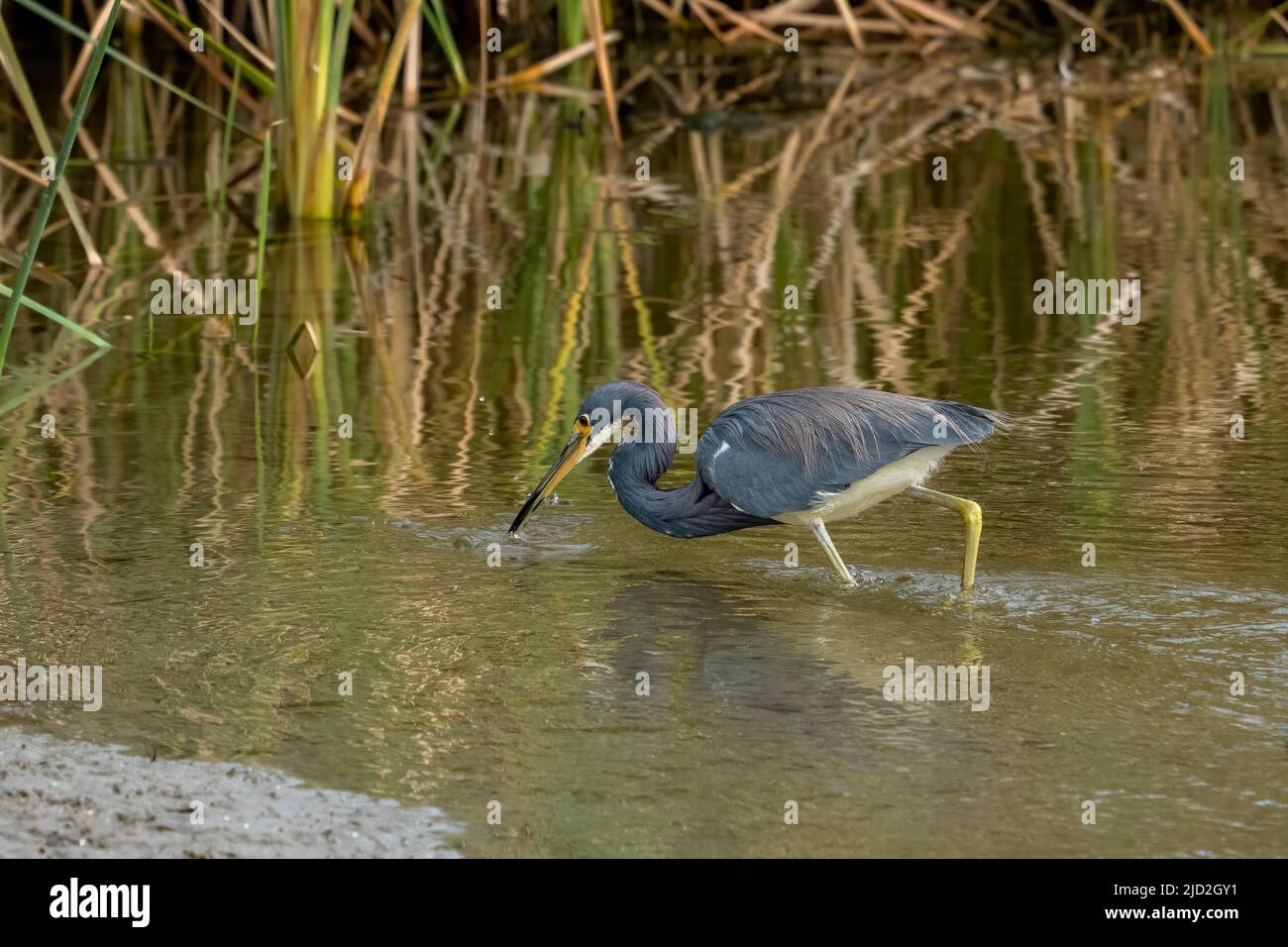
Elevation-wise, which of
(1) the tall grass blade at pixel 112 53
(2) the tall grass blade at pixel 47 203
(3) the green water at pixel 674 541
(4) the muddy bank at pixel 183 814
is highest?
(1) the tall grass blade at pixel 112 53

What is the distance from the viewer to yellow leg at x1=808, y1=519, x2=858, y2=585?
5750 mm

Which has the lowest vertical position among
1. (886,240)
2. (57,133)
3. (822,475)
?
(822,475)

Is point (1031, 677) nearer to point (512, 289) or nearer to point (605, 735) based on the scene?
point (605, 735)

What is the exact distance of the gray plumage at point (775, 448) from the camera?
19.0 feet

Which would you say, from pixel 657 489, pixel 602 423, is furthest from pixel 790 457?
pixel 602 423

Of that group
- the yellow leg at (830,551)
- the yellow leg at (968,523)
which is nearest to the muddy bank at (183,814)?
the yellow leg at (830,551)

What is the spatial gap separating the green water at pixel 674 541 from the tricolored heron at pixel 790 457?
19 cm

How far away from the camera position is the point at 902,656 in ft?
17.2

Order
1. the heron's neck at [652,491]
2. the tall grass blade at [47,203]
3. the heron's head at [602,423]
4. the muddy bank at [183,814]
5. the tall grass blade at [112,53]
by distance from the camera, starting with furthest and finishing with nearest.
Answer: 1. the tall grass blade at [112,53]
2. the heron's head at [602,423]
3. the heron's neck at [652,491]
4. the tall grass blade at [47,203]
5. the muddy bank at [183,814]

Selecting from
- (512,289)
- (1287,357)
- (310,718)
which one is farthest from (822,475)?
(512,289)

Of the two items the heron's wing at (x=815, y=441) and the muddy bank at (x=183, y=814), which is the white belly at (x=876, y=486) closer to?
the heron's wing at (x=815, y=441)

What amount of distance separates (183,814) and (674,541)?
2542 millimetres
